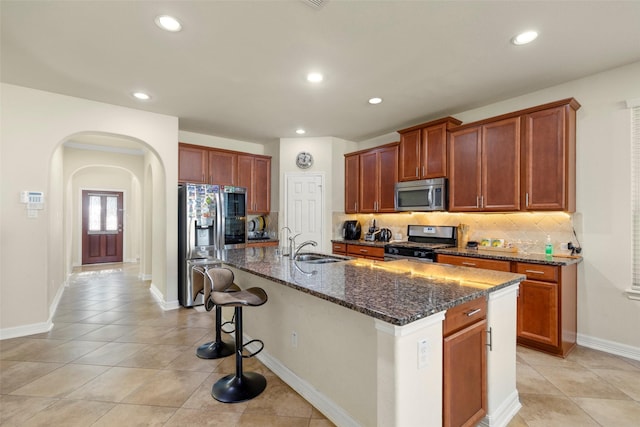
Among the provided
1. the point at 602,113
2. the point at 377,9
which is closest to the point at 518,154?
the point at 602,113

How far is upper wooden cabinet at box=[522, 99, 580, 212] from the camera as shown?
2934 millimetres

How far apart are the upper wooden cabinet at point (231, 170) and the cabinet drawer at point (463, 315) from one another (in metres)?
4.27

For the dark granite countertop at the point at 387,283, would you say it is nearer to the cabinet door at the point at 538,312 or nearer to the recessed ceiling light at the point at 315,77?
the cabinet door at the point at 538,312

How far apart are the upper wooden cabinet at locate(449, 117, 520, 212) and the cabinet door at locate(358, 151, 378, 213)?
52.2 inches

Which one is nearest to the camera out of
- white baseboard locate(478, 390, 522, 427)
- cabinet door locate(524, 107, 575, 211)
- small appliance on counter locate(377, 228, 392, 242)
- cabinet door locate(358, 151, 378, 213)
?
white baseboard locate(478, 390, 522, 427)

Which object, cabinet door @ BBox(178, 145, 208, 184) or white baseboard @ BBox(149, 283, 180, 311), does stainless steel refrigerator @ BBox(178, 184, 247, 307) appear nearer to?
white baseboard @ BBox(149, 283, 180, 311)

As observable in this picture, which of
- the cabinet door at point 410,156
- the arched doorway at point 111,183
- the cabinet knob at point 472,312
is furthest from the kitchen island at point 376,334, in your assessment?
the arched doorway at point 111,183

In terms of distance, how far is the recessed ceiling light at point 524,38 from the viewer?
2285mm

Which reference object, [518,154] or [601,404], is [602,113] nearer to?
[518,154]

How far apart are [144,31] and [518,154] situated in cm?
364

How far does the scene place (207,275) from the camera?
2381mm

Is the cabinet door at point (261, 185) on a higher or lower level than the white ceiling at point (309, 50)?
lower

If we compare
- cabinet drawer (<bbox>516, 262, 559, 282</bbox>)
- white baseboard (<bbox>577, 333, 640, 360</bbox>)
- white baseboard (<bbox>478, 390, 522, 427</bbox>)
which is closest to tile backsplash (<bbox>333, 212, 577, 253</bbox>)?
cabinet drawer (<bbox>516, 262, 559, 282</bbox>)

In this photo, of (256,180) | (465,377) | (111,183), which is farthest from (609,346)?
(111,183)
